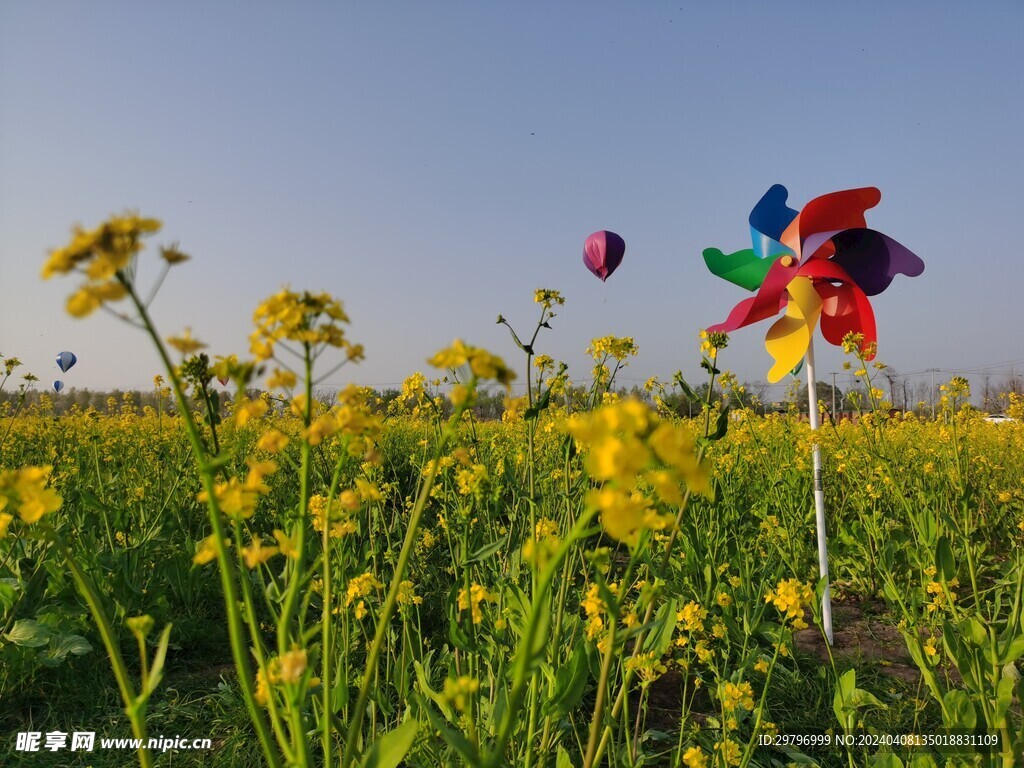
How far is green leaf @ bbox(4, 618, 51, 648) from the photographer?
2.13m

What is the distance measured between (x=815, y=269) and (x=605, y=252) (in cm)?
203

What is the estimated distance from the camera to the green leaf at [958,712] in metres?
1.60

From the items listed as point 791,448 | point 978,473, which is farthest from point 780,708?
point 978,473

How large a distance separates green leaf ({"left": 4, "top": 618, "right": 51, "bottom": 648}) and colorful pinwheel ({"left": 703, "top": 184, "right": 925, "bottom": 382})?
3346 mm

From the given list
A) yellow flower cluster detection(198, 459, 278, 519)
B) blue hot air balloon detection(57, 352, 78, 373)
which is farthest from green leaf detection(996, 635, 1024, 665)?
blue hot air balloon detection(57, 352, 78, 373)

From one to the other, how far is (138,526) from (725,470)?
3.46 m

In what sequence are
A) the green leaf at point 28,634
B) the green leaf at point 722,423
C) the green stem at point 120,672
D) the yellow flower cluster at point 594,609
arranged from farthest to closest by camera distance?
the green leaf at point 28,634 < the yellow flower cluster at point 594,609 < the green leaf at point 722,423 < the green stem at point 120,672

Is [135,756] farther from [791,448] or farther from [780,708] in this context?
[791,448]

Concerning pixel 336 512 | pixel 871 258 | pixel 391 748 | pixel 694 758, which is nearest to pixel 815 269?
pixel 871 258

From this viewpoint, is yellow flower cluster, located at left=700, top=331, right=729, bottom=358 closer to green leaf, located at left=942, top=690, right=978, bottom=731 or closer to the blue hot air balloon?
green leaf, located at left=942, top=690, right=978, bottom=731

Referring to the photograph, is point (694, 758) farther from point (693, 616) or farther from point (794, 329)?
point (794, 329)

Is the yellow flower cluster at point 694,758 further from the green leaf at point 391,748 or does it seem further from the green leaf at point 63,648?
the green leaf at point 63,648

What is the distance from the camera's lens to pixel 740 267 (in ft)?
11.5

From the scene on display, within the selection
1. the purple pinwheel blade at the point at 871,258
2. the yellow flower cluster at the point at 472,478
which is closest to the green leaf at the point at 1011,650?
the yellow flower cluster at the point at 472,478
